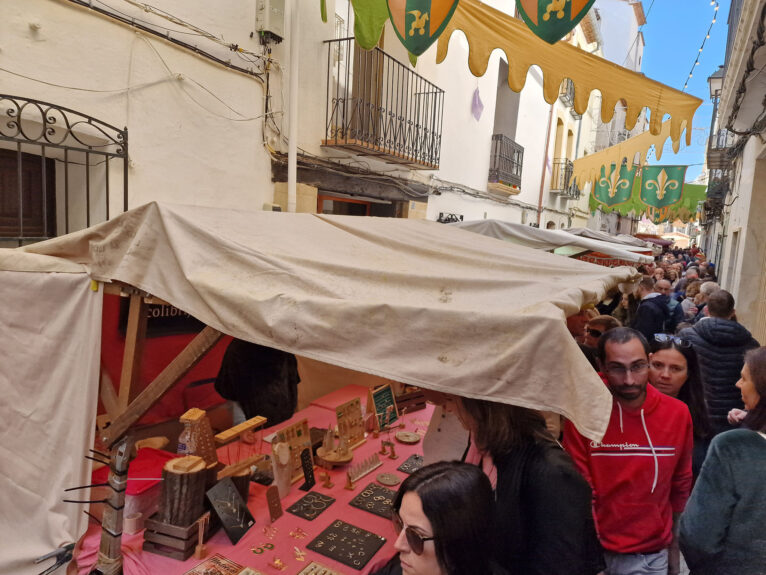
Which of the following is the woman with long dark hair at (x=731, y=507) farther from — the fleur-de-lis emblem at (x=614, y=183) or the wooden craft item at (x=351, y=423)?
the fleur-de-lis emblem at (x=614, y=183)

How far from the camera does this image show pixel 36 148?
4504 millimetres

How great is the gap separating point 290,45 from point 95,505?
6109 mm

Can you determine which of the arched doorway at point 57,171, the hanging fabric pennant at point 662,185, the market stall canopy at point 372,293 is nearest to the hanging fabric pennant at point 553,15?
the market stall canopy at point 372,293

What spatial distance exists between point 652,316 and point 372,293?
575 centimetres

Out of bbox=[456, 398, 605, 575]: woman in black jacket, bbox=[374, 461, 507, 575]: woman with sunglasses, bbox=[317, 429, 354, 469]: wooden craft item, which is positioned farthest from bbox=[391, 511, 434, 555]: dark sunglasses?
bbox=[317, 429, 354, 469]: wooden craft item

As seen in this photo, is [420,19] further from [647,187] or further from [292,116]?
[647,187]

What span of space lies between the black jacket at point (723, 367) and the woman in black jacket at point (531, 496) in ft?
7.65

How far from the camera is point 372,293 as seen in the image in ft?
7.11

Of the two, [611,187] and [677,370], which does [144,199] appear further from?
[611,187]

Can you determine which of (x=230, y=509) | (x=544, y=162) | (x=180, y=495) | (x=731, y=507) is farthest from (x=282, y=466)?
(x=544, y=162)

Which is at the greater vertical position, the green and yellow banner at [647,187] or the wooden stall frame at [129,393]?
the green and yellow banner at [647,187]

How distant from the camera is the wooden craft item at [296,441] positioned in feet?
9.85

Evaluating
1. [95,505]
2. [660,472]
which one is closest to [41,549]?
[95,505]

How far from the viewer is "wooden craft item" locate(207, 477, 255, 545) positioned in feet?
8.21
